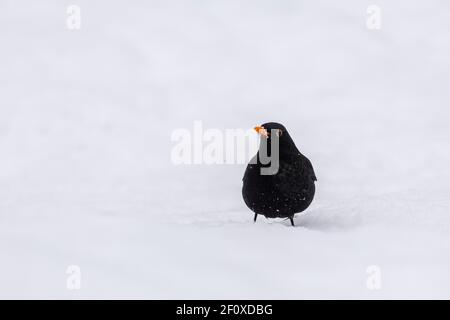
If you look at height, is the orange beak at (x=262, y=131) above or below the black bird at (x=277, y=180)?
above

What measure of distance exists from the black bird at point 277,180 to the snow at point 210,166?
10.3 inches

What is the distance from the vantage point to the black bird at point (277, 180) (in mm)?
5930

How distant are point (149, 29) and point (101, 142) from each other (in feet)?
19.3

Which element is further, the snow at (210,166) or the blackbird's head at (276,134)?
the blackbird's head at (276,134)

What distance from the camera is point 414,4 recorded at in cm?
1859

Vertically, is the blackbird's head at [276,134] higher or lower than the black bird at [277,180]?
higher

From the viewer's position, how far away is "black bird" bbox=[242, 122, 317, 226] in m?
5.93

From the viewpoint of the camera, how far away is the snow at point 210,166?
4387mm

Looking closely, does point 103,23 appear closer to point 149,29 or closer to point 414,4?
point 149,29

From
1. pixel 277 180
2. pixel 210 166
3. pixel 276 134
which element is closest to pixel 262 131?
pixel 276 134

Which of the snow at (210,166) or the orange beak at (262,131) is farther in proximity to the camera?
the orange beak at (262,131)

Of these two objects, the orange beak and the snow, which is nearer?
the snow

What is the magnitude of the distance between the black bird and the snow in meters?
0.26

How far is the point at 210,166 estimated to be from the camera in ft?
37.7
